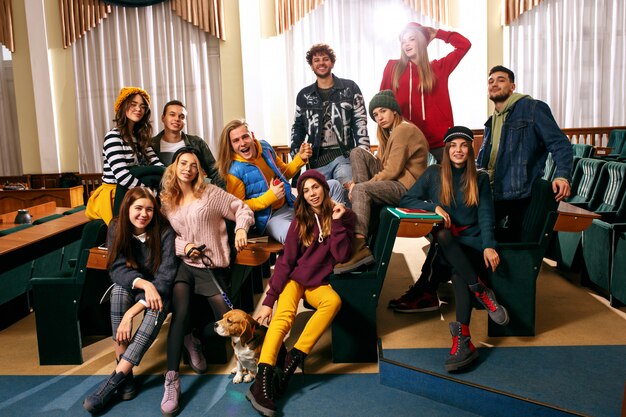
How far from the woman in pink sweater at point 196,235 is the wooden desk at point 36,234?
1.07 metres

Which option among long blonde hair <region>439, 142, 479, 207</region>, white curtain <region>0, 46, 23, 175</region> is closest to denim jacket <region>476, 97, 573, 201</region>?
long blonde hair <region>439, 142, 479, 207</region>

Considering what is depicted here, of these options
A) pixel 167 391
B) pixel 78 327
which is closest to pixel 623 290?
pixel 167 391

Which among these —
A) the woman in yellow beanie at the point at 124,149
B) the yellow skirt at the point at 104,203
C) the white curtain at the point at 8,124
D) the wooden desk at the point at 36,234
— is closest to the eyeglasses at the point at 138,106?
the woman in yellow beanie at the point at 124,149

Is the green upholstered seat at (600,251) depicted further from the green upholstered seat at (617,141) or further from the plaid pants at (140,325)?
the green upholstered seat at (617,141)

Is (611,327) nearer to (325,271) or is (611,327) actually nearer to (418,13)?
(325,271)

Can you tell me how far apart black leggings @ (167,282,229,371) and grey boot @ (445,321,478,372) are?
3.60ft

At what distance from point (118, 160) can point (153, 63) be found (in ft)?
18.2

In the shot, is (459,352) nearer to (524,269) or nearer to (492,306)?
(492,306)

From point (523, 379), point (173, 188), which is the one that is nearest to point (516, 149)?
point (523, 379)

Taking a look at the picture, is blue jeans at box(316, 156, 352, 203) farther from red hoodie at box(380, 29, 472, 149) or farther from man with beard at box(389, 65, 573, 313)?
man with beard at box(389, 65, 573, 313)

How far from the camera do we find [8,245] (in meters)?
3.58

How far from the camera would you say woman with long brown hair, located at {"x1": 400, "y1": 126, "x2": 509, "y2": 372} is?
321 centimetres

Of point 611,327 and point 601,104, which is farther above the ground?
point 601,104

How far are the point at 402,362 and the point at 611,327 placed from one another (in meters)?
1.28
